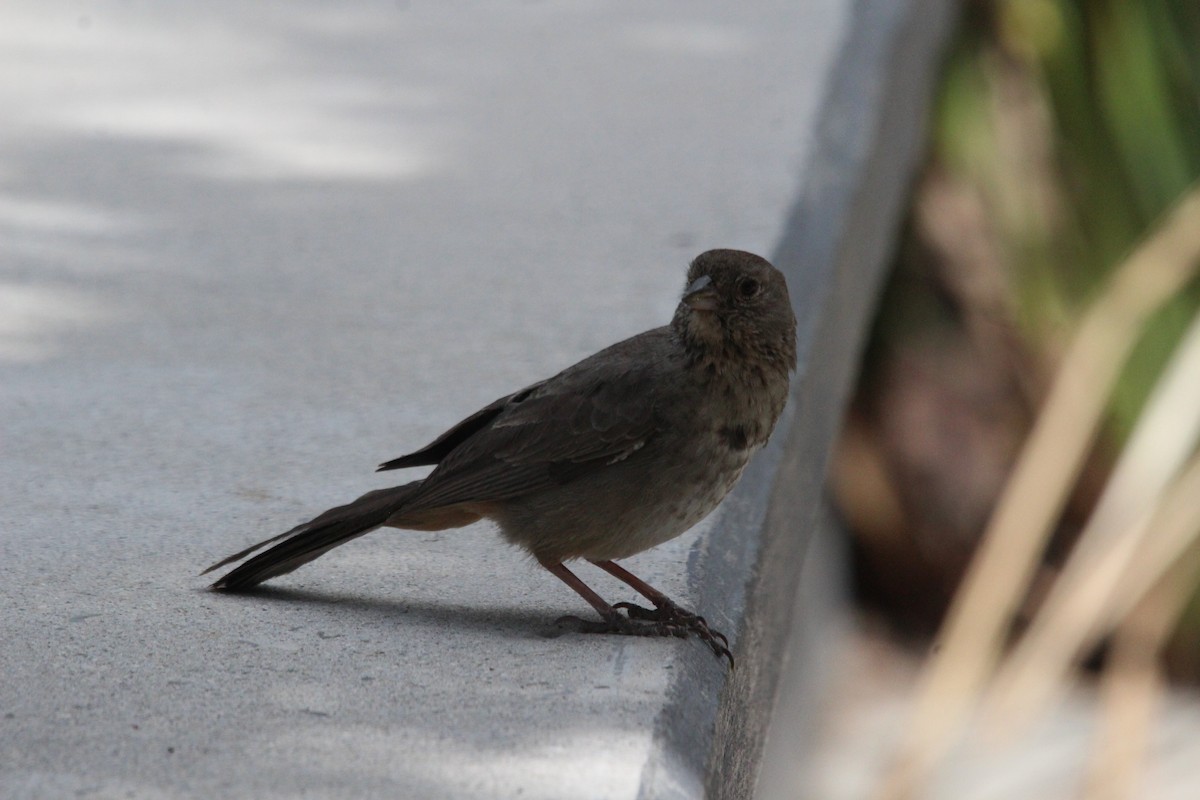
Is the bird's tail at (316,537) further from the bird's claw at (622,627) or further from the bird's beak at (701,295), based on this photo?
the bird's beak at (701,295)

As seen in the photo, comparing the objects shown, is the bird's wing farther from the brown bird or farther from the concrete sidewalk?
the concrete sidewalk

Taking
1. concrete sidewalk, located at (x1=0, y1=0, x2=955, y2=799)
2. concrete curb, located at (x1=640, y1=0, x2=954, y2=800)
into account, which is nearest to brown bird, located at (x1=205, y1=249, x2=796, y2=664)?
concrete sidewalk, located at (x1=0, y1=0, x2=955, y2=799)

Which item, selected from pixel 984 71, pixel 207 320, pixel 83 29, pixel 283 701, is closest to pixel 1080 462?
pixel 984 71

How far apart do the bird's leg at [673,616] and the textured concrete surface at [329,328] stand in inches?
4.1

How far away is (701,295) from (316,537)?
33.8 inches

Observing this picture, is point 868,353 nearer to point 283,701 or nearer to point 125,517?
point 125,517

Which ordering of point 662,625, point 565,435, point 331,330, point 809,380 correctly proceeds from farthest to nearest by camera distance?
point 331,330 < point 809,380 < point 565,435 < point 662,625

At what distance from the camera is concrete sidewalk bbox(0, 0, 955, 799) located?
239 centimetres

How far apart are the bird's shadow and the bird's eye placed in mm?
710

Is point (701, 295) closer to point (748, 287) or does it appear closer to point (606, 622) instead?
point (748, 287)

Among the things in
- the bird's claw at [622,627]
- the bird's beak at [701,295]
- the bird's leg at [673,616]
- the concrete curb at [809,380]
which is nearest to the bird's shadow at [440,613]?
the bird's claw at [622,627]

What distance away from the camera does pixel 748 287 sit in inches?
117

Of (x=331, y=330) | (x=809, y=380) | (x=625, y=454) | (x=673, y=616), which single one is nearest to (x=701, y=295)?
(x=625, y=454)

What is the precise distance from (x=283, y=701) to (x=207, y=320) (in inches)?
86.5
